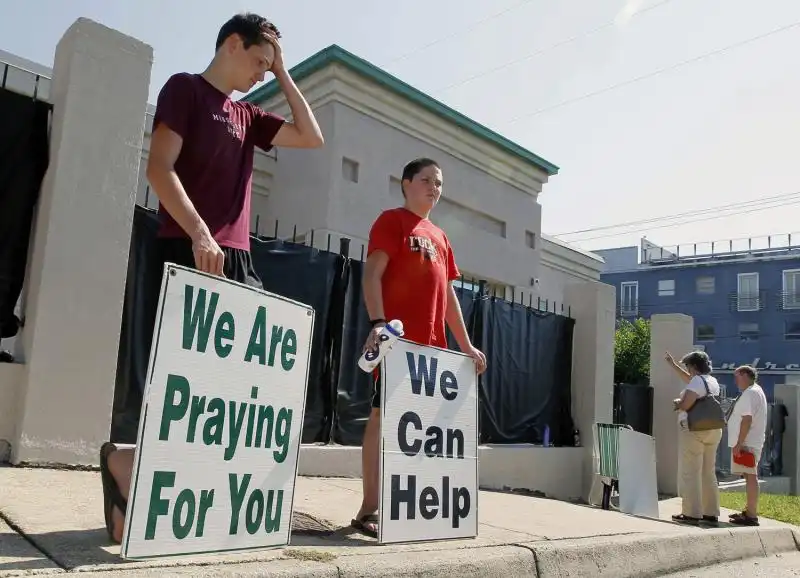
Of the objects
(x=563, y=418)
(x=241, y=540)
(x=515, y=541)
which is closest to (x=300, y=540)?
(x=241, y=540)

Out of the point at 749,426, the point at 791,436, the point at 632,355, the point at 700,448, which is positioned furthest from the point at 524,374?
the point at 632,355

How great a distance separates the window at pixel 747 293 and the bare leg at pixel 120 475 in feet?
149

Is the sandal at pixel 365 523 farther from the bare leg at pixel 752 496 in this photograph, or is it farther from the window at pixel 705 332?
the window at pixel 705 332

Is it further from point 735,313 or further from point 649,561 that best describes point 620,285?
point 649,561

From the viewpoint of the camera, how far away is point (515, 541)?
3703 millimetres

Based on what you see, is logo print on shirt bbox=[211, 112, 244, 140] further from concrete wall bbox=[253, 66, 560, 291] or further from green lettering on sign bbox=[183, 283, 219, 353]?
concrete wall bbox=[253, 66, 560, 291]

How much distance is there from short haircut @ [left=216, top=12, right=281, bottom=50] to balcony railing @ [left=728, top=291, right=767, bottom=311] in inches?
1762

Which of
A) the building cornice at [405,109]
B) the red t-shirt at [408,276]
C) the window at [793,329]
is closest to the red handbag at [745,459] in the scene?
the red t-shirt at [408,276]

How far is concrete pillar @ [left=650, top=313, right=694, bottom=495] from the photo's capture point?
33.4ft

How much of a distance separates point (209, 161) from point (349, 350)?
3.69 m

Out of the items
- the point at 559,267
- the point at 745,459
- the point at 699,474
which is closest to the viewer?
the point at 699,474

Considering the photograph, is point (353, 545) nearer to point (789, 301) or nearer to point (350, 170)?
point (350, 170)

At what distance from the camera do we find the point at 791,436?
15.5 m

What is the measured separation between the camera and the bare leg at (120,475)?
2.61 metres
